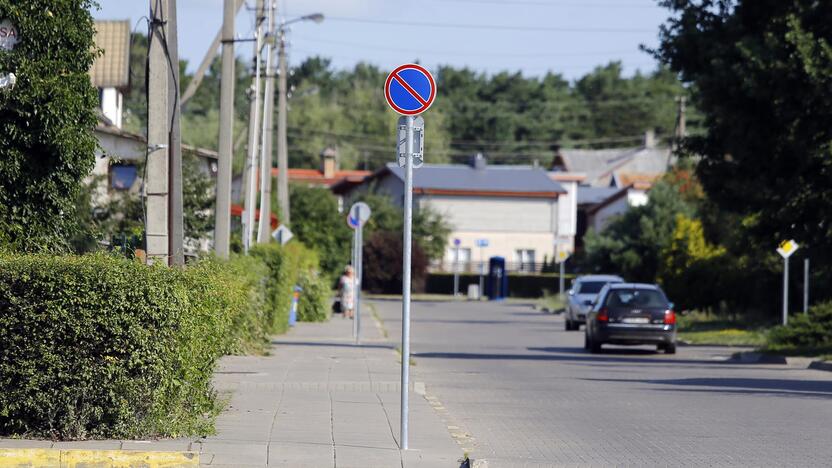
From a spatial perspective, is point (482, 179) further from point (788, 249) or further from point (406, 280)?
point (406, 280)

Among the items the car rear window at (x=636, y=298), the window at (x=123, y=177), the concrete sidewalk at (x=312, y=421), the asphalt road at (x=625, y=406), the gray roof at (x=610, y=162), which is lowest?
the asphalt road at (x=625, y=406)

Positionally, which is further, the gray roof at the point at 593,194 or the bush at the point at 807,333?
the gray roof at the point at 593,194

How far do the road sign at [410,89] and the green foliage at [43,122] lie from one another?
4749mm

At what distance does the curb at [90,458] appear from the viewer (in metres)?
9.85

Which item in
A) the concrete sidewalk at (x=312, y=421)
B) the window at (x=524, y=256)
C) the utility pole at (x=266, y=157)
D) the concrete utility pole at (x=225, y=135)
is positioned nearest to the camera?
the concrete sidewalk at (x=312, y=421)

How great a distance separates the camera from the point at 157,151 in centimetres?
1452

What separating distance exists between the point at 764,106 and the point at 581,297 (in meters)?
14.6

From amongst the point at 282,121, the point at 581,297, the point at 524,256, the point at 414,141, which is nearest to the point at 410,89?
the point at 414,141

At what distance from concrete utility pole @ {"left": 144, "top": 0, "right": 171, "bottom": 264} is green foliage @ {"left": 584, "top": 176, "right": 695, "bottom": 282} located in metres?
45.5

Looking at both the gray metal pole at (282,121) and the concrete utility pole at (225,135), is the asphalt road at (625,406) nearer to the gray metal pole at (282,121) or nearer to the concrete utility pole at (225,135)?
the concrete utility pole at (225,135)

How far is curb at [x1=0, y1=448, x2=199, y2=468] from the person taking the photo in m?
9.85

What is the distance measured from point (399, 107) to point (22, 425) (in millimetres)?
4216

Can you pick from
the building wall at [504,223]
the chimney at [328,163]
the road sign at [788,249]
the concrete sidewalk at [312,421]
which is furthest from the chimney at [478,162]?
the concrete sidewalk at [312,421]

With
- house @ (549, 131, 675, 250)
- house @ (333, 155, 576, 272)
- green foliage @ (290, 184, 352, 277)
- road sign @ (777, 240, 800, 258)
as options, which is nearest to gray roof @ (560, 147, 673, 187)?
house @ (549, 131, 675, 250)
